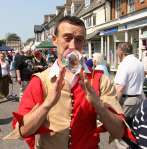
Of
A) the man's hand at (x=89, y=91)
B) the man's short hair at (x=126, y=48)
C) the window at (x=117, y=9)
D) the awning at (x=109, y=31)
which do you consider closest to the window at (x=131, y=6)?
the awning at (x=109, y=31)

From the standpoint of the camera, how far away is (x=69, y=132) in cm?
263

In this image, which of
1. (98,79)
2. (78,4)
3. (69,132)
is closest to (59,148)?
(69,132)

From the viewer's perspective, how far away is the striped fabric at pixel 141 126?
2525mm

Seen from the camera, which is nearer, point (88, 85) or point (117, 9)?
point (88, 85)

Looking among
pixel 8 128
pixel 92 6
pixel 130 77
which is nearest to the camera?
pixel 130 77

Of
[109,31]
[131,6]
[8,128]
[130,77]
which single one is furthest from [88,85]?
[109,31]

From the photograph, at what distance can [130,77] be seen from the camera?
658cm

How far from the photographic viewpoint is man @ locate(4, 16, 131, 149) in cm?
258

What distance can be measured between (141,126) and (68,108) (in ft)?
1.42

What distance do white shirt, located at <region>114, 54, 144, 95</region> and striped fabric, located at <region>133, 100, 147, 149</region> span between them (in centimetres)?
389

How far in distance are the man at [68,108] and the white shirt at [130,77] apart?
3859 mm

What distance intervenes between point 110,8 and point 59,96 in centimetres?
3495

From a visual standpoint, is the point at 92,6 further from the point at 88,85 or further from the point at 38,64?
the point at 88,85

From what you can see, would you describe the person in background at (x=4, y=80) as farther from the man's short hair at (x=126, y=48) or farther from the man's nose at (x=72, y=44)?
the man's nose at (x=72, y=44)
